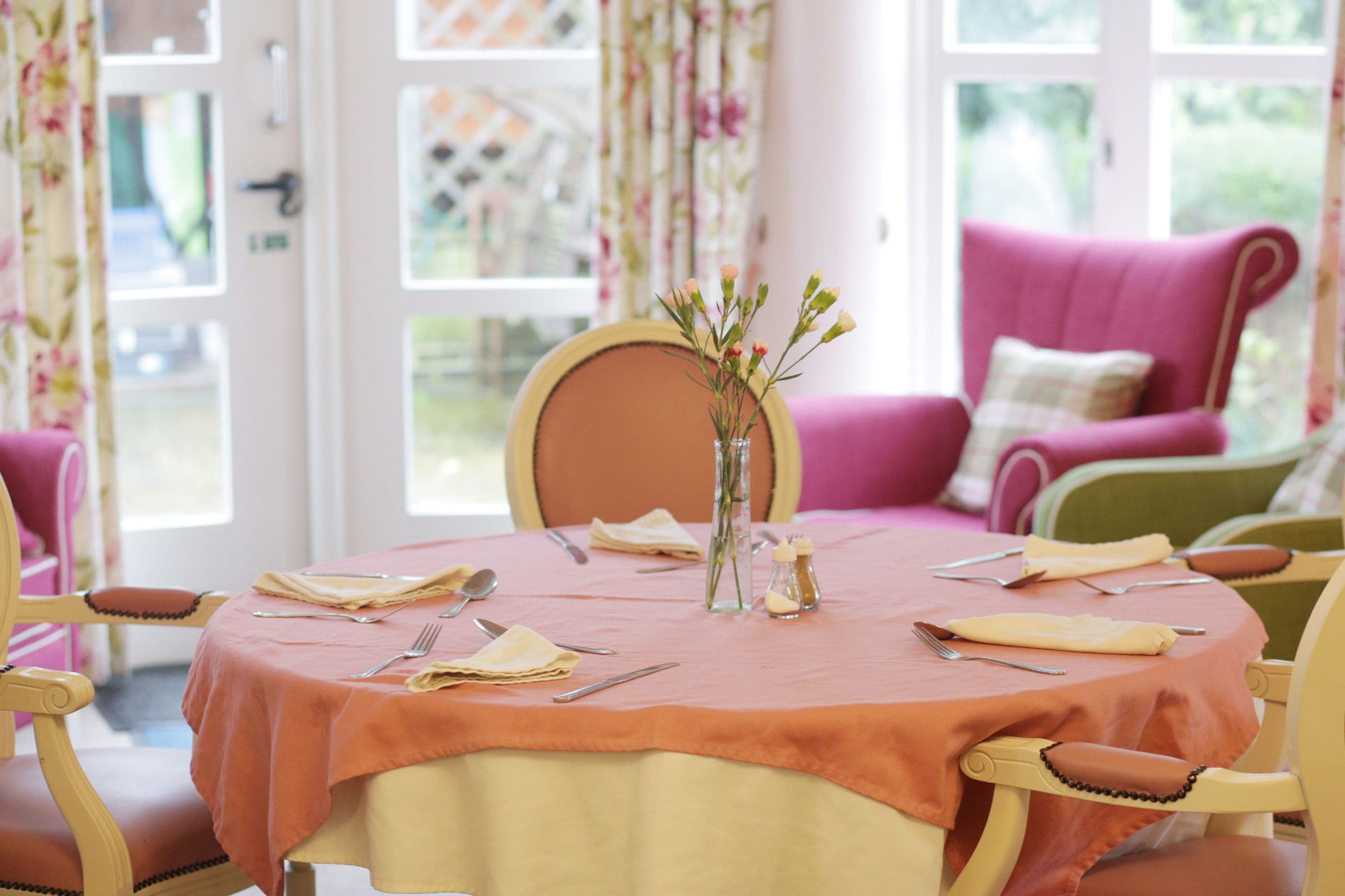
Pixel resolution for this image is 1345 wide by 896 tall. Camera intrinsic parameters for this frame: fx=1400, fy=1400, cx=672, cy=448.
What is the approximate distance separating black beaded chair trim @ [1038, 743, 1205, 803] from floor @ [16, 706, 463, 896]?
1485 mm

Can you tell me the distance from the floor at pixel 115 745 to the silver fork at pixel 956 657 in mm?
1309

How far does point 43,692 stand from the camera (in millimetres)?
1412

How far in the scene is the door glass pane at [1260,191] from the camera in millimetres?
3980

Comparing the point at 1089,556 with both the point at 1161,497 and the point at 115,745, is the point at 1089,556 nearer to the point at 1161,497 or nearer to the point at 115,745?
the point at 1161,497

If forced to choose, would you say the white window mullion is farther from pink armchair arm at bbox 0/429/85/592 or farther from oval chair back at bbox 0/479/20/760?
oval chair back at bbox 0/479/20/760

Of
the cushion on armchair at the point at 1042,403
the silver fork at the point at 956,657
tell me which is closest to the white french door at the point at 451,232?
the cushion on armchair at the point at 1042,403

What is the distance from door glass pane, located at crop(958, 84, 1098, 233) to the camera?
411 cm

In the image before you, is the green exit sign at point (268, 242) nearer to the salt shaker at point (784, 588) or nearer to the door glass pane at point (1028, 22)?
the door glass pane at point (1028, 22)

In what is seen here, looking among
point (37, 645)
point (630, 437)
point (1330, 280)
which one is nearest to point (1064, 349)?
point (1330, 280)

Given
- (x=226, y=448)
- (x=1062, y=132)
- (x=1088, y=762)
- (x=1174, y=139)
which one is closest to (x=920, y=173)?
(x=1062, y=132)

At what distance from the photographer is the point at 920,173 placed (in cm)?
416

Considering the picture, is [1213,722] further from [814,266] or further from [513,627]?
[814,266]

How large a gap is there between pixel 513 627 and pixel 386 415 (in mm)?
2793

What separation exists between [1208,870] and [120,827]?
1099 mm
